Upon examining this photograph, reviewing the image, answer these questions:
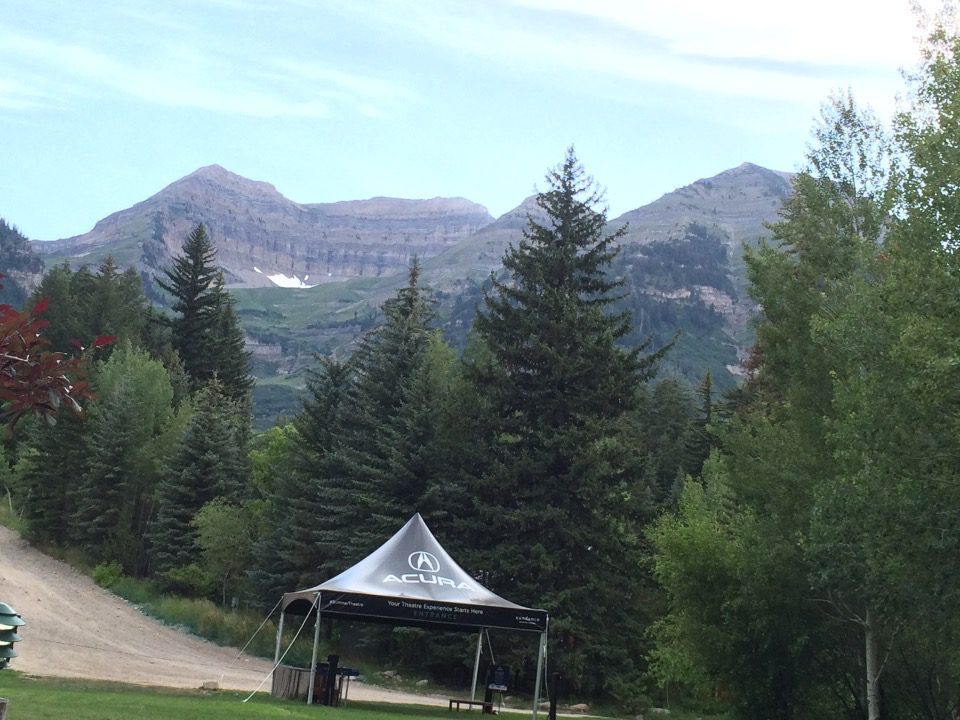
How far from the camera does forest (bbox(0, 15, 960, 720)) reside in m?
18.5

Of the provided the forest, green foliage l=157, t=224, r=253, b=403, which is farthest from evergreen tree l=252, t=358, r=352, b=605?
green foliage l=157, t=224, r=253, b=403

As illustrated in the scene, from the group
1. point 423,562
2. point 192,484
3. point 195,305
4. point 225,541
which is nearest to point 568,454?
point 423,562

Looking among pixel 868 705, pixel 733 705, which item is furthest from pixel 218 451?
pixel 868 705

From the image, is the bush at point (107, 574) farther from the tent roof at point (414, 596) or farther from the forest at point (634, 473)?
the tent roof at point (414, 596)

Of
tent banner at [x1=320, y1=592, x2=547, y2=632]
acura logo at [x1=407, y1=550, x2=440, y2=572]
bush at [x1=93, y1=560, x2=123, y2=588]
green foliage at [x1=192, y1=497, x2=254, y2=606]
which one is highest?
acura logo at [x1=407, y1=550, x2=440, y2=572]

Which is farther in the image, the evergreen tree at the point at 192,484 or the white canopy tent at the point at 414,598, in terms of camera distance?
the evergreen tree at the point at 192,484

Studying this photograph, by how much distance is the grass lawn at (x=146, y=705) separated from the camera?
14.5 meters

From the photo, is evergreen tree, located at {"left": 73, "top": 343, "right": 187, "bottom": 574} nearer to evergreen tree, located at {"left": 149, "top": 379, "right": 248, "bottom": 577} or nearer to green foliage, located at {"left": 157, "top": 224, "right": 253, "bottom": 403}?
evergreen tree, located at {"left": 149, "top": 379, "right": 248, "bottom": 577}

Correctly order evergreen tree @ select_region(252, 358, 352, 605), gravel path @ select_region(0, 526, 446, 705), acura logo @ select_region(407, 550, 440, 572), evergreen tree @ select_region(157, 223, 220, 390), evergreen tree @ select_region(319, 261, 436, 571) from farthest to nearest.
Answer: evergreen tree @ select_region(157, 223, 220, 390) < evergreen tree @ select_region(252, 358, 352, 605) < evergreen tree @ select_region(319, 261, 436, 571) < gravel path @ select_region(0, 526, 446, 705) < acura logo @ select_region(407, 550, 440, 572)

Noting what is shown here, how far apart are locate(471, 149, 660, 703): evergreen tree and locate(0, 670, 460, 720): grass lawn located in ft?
22.6

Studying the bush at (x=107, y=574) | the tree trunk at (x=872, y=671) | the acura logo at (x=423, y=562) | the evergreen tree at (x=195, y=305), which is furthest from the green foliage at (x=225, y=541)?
the evergreen tree at (x=195, y=305)

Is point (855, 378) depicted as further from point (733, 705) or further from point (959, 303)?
point (733, 705)

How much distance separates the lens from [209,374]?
3103 inches

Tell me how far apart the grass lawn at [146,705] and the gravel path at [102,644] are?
195 cm
